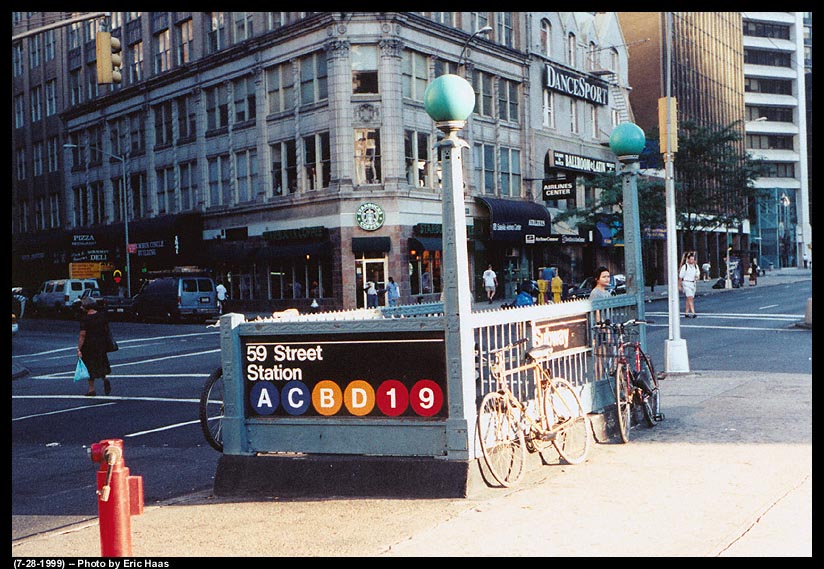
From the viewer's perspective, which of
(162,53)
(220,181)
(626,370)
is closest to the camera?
(626,370)

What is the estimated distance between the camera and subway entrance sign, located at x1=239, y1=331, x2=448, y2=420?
6836mm

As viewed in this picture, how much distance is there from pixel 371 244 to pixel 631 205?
29.5 metres

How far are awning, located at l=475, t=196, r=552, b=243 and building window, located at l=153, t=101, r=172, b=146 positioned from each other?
58.6ft

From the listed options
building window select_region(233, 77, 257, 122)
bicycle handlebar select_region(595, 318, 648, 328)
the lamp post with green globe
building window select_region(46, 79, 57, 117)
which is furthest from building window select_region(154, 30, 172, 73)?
bicycle handlebar select_region(595, 318, 648, 328)

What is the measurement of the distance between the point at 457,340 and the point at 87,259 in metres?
50.4

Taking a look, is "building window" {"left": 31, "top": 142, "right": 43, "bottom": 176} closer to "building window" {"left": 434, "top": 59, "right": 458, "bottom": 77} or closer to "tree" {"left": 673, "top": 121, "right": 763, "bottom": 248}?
"building window" {"left": 434, "top": 59, "right": 458, "bottom": 77}

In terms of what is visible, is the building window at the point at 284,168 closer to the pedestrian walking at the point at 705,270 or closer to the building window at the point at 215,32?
the building window at the point at 215,32

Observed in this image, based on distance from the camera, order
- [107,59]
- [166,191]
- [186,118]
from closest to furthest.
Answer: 1. [107,59]
2. [186,118]
3. [166,191]

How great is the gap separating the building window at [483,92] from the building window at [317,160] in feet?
25.6

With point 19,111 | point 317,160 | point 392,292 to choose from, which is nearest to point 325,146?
point 317,160

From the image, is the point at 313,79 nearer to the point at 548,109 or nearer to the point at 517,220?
the point at 517,220

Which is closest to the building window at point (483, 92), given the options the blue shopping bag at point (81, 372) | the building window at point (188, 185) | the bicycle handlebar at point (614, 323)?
the building window at point (188, 185)

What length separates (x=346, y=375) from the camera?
7035 mm
